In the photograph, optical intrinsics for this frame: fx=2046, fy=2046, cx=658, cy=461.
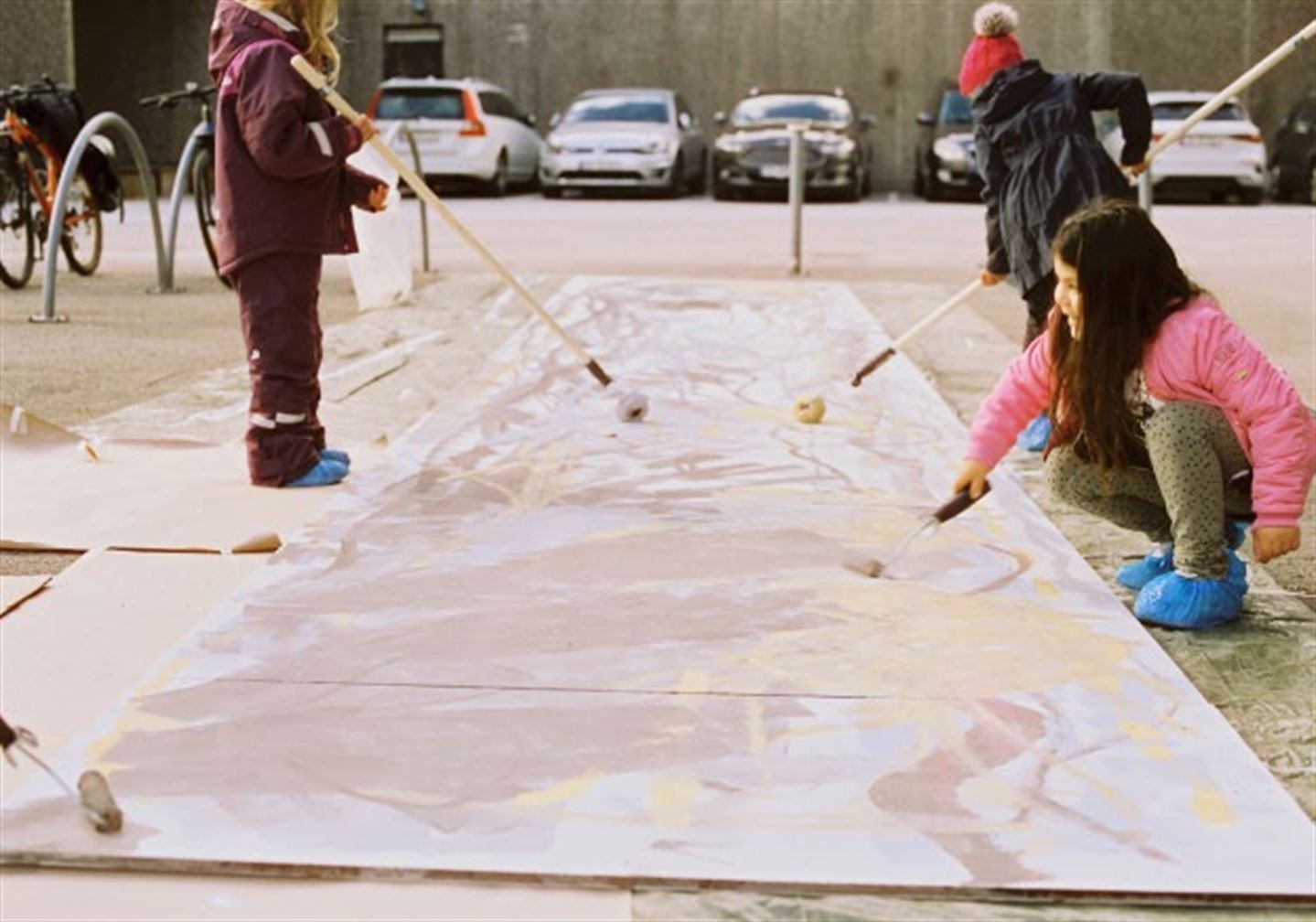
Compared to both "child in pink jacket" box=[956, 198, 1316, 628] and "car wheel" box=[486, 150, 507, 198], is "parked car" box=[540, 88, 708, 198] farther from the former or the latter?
"child in pink jacket" box=[956, 198, 1316, 628]

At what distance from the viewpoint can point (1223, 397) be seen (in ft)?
13.1

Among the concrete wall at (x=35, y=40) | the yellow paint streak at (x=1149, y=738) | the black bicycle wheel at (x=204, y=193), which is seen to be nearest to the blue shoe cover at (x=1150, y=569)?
the yellow paint streak at (x=1149, y=738)

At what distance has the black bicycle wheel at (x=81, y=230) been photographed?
11852 millimetres

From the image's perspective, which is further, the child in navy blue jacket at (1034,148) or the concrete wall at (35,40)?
the concrete wall at (35,40)

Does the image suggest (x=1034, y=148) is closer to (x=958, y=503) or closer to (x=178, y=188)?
(x=958, y=503)

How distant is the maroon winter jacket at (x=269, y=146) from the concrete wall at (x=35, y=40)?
61.5 ft

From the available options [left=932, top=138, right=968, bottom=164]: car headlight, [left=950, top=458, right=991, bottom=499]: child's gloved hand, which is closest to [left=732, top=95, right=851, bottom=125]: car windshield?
[left=932, top=138, right=968, bottom=164]: car headlight

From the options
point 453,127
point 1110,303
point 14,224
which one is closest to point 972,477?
point 1110,303

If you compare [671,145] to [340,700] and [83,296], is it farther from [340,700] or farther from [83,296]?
[340,700]

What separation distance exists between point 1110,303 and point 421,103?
65.3 feet

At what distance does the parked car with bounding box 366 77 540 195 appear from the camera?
895 inches

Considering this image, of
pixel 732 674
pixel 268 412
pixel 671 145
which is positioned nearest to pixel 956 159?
pixel 671 145

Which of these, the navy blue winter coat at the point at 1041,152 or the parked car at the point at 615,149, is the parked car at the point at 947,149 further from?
the navy blue winter coat at the point at 1041,152

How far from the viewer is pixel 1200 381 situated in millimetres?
4008
